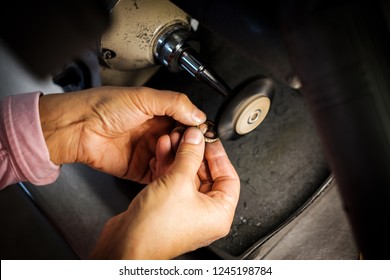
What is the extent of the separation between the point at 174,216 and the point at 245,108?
25 cm

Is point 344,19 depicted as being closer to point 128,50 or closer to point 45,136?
point 128,50

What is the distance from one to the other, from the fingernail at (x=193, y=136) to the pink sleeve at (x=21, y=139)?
9.5 inches

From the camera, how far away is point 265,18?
397mm

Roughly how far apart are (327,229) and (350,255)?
6cm

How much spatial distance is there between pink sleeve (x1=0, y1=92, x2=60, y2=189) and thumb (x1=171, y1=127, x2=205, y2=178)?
0.23 m

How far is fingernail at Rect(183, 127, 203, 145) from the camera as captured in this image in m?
0.61

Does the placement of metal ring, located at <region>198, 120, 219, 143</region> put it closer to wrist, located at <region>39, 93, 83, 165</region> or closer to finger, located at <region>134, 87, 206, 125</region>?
finger, located at <region>134, 87, 206, 125</region>

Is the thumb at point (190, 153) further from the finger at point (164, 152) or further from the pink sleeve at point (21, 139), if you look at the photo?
the pink sleeve at point (21, 139)

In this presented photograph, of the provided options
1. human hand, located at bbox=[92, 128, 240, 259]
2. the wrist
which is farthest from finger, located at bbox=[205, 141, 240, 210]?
the wrist

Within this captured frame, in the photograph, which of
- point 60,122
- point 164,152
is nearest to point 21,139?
point 60,122

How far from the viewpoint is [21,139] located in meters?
0.61

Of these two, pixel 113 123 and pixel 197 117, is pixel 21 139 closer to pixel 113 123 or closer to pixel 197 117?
pixel 113 123

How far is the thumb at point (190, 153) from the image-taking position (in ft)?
1.88

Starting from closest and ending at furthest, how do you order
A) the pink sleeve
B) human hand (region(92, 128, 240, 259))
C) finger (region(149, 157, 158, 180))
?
1. human hand (region(92, 128, 240, 259))
2. the pink sleeve
3. finger (region(149, 157, 158, 180))
